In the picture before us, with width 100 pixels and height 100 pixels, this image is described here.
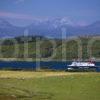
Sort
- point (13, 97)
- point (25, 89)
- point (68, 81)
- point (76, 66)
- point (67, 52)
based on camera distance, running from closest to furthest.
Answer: point (13, 97)
point (25, 89)
point (68, 81)
point (76, 66)
point (67, 52)

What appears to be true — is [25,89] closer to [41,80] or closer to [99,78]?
[41,80]

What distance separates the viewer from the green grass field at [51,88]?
28.3 metres

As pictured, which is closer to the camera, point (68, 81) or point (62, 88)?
point (62, 88)

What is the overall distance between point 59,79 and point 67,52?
159437mm

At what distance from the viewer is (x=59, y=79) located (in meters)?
36.0

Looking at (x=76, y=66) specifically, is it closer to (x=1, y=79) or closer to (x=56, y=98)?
(x=1, y=79)

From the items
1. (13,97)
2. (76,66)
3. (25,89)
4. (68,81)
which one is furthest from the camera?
(76,66)

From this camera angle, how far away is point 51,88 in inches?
1276

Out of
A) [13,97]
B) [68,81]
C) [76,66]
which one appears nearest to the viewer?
[13,97]

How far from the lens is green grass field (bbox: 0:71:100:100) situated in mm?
28281

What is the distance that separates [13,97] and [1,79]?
930 centimetres

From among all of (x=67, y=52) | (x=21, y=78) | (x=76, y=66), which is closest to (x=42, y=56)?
(x=67, y=52)

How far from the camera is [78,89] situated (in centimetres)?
3206

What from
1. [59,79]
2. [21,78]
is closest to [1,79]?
[21,78]
